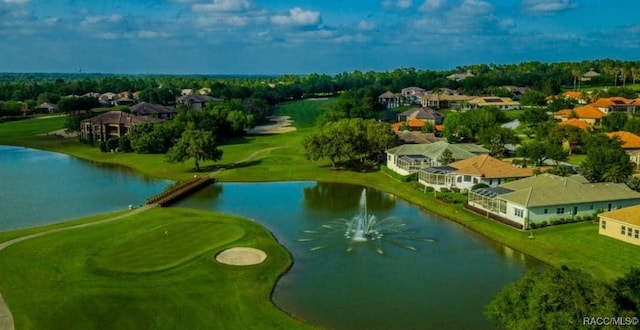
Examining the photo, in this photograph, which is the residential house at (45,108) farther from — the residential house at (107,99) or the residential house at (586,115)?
the residential house at (586,115)

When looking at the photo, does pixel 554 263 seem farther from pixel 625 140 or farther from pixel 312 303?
pixel 625 140

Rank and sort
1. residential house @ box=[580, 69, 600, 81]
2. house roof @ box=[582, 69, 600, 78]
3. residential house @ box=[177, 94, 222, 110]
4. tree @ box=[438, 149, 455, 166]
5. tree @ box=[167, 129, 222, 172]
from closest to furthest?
tree @ box=[438, 149, 455, 166] → tree @ box=[167, 129, 222, 172] → residential house @ box=[177, 94, 222, 110] → residential house @ box=[580, 69, 600, 81] → house roof @ box=[582, 69, 600, 78]

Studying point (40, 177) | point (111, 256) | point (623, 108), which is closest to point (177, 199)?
point (111, 256)

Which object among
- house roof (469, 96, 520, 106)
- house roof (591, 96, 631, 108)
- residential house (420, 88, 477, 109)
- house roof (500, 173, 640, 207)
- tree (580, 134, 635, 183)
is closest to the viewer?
house roof (500, 173, 640, 207)

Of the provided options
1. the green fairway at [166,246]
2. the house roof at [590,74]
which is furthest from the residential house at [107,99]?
the house roof at [590,74]

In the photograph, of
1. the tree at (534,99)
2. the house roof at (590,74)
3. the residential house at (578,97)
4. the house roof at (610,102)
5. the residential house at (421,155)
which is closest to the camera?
the residential house at (421,155)

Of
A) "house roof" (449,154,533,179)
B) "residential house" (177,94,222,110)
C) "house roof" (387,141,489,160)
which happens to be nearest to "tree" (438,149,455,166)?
"house roof" (387,141,489,160)

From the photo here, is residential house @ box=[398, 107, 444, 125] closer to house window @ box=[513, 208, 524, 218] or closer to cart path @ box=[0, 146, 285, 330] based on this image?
cart path @ box=[0, 146, 285, 330]
